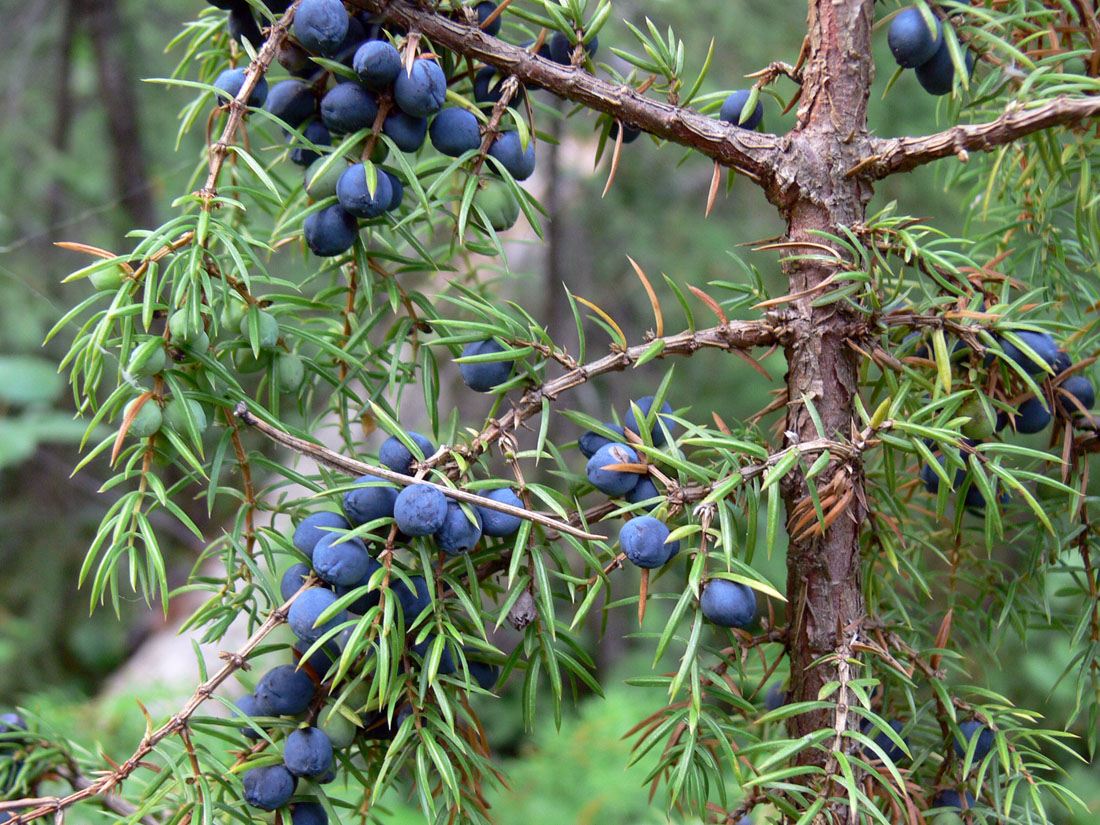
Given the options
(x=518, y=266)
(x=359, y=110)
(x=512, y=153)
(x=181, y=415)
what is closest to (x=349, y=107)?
(x=359, y=110)

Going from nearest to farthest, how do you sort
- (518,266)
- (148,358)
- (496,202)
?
(148,358) < (496,202) < (518,266)

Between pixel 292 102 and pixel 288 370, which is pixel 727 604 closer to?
pixel 288 370

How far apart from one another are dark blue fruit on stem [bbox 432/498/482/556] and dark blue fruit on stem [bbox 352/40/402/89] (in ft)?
0.84

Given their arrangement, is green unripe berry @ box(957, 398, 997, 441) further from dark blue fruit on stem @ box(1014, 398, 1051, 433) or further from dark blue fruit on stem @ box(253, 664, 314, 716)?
dark blue fruit on stem @ box(253, 664, 314, 716)

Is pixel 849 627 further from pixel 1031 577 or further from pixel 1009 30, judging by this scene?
pixel 1009 30

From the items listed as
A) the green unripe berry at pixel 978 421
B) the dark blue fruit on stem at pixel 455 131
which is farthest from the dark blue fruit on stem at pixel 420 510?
the green unripe berry at pixel 978 421

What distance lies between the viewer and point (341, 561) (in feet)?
1.52

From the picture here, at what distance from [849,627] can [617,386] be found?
78.3 inches

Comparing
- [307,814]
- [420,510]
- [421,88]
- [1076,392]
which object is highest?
[421,88]

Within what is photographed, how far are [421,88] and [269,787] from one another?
43 cm

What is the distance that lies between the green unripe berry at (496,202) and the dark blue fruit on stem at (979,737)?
451 mm

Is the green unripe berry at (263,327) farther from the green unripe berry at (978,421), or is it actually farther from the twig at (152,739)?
the green unripe berry at (978,421)

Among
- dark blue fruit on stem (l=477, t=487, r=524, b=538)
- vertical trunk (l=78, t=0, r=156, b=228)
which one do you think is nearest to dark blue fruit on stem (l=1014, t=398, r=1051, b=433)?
dark blue fruit on stem (l=477, t=487, r=524, b=538)

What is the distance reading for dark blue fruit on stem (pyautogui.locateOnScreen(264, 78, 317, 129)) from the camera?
1.82 ft
